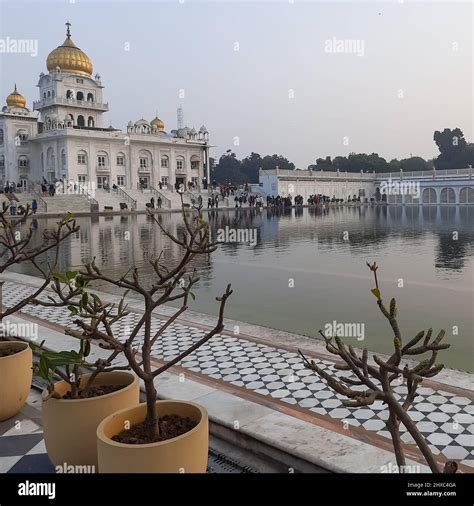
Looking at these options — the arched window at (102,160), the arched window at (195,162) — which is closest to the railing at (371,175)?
the arched window at (195,162)

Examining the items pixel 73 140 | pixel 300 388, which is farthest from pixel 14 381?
pixel 73 140

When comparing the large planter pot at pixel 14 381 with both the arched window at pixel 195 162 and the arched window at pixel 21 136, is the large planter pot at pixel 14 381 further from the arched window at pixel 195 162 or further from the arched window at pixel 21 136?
the arched window at pixel 195 162

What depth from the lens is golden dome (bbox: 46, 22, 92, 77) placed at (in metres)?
42.6

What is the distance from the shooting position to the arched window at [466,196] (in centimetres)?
4197

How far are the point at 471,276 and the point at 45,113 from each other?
42023 mm

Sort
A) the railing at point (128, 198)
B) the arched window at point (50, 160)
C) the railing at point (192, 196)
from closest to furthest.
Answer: the railing at point (128, 198), the railing at point (192, 196), the arched window at point (50, 160)

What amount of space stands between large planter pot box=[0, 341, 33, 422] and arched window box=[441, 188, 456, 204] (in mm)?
44014

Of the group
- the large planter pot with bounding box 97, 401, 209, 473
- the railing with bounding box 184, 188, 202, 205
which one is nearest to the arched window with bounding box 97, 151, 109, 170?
the railing with bounding box 184, 188, 202, 205

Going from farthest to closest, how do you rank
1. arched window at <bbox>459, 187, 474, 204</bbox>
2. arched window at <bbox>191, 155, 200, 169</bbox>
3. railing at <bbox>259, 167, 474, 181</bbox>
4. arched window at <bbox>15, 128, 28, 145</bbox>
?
arched window at <bbox>191, 155, 200, 169</bbox>
arched window at <bbox>15, 128, 28, 145</bbox>
railing at <bbox>259, 167, 474, 181</bbox>
arched window at <bbox>459, 187, 474, 204</bbox>

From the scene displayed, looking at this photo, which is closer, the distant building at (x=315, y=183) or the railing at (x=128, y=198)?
the railing at (x=128, y=198)

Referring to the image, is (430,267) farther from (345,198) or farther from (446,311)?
(345,198)

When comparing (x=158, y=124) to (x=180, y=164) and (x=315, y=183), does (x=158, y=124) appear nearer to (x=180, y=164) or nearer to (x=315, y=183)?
(x=180, y=164)

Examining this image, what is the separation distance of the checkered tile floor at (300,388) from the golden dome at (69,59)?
41765 millimetres

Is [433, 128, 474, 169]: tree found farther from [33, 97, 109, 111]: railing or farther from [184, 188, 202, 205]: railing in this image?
[33, 97, 109, 111]: railing
